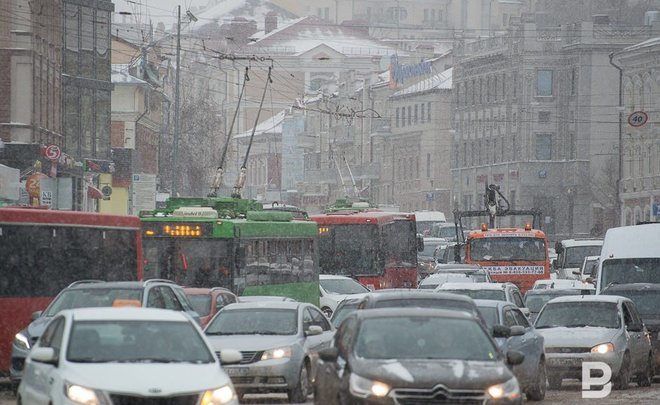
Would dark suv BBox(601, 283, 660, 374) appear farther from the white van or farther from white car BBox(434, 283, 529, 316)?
the white van

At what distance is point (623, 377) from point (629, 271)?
7579 mm

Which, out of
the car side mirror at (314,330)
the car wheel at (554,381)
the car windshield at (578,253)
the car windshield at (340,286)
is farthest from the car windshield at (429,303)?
the car windshield at (578,253)

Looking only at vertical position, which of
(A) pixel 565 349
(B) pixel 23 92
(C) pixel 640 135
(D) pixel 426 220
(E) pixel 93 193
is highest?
(B) pixel 23 92

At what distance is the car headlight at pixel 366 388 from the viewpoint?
47.6 ft

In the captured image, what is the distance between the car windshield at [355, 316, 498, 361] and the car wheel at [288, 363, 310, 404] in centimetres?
594

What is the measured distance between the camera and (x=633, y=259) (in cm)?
3234

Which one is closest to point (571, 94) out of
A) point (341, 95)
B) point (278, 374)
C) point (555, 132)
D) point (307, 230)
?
point (555, 132)

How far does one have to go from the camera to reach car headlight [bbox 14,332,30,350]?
22.1 meters

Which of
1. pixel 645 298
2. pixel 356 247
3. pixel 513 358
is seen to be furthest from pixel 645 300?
pixel 356 247

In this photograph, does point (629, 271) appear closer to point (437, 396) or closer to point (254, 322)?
point (254, 322)

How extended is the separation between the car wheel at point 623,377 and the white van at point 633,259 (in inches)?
272

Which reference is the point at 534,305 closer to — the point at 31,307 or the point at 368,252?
the point at 368,252

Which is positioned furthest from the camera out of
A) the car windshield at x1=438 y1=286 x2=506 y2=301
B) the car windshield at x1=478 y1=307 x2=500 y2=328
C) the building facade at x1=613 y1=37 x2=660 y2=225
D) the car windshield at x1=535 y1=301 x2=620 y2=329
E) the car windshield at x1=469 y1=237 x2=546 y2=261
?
the building facade at x1=613 y1=37 x2=660 y2=225

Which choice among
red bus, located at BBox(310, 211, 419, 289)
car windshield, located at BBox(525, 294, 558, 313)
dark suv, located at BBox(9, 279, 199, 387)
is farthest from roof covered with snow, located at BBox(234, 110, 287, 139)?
dark suv, located at BBox(9, 279, 199, 387)
